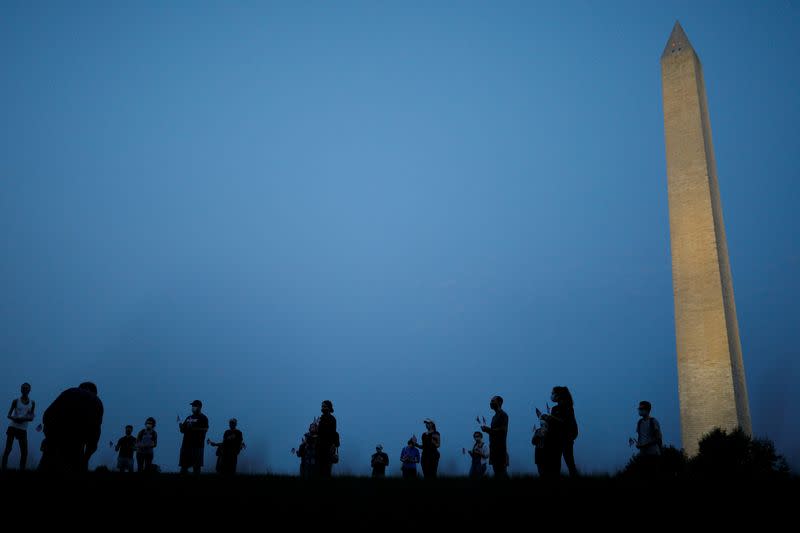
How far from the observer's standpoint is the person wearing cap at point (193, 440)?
11844 millimetres

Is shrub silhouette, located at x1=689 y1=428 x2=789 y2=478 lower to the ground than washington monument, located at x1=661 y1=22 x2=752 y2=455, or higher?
lower

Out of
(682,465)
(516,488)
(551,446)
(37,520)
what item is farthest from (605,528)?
(682,465)

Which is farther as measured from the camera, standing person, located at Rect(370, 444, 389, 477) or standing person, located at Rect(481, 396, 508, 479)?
standing person, located at Rect(370, 444, 389, 477)

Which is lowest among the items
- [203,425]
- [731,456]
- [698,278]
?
[731,456]

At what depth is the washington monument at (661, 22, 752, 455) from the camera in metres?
18.0

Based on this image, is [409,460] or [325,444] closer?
[325,444]

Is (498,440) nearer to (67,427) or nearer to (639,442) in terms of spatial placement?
(639,442)

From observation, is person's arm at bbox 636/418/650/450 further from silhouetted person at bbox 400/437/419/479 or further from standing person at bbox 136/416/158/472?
standing person at bbox 136/416/158/472

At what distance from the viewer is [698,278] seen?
18.9 meters

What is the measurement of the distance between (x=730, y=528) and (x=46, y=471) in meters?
7.44

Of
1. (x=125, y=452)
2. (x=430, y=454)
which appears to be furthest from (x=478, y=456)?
(x=125, y=452)

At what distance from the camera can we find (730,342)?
1817 cm

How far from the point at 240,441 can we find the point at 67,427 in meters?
5.01

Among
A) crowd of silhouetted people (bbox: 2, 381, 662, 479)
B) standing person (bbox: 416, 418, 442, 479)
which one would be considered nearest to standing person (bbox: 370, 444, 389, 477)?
crowd of silhouetted people (bbox: 2, 381, 662, 479)
